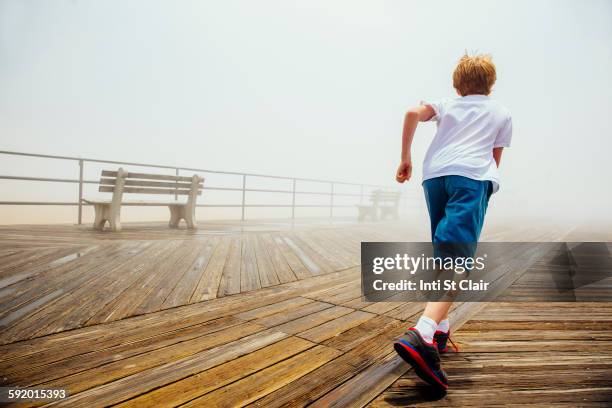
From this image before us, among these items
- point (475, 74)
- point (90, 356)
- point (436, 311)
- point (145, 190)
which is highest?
point (475, 74)

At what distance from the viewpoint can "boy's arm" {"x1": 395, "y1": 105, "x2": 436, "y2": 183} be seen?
132cm

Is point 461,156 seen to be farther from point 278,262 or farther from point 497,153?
point 278,262

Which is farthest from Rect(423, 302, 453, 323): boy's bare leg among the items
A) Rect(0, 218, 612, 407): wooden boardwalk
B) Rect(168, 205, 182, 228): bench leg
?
Rect(168, 205, 182, 228): bench leg


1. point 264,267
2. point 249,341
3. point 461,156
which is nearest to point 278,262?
point 264,267

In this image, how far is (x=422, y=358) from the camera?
107 centimetres

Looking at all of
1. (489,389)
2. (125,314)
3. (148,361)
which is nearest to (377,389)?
(489,389)

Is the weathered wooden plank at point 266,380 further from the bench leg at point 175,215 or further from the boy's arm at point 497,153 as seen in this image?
the bench leg at point 175,215

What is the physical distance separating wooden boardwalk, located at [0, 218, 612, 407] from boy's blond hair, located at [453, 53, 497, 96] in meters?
1.00

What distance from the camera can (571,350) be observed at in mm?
1416

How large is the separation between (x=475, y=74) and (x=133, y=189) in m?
4.54

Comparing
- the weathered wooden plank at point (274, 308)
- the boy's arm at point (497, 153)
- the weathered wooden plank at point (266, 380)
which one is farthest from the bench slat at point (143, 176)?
the boy's arm at point (497, 153)

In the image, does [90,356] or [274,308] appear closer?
[90,356]

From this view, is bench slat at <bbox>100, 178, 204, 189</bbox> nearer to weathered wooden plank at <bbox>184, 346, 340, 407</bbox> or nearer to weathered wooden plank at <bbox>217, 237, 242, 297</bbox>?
weathered wooden plank at <bbox>217, 237, 242, 297</bbox>

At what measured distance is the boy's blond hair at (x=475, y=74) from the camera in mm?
1356
